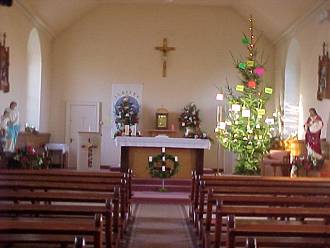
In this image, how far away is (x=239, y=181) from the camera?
7.12 meters

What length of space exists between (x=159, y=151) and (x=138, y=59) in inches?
197

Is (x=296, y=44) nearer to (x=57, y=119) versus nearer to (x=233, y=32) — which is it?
(x=233, y=32)

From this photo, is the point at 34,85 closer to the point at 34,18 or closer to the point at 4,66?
the point at 34,18

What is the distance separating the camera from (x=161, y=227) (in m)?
7.38

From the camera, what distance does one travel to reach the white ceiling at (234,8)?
12.9m

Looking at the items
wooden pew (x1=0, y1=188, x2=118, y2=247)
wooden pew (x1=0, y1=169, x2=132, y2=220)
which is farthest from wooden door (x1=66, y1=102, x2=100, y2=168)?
wooden pew (x1=0, y1=188, x2=118, y2=247)

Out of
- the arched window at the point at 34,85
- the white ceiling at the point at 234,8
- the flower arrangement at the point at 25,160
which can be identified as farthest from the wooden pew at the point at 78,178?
the arched window at the point at 34,85

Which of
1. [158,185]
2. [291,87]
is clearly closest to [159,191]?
[158,185]

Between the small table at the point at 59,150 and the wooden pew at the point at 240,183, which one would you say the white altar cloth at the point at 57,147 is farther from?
the wooden pew at the point at 240,183

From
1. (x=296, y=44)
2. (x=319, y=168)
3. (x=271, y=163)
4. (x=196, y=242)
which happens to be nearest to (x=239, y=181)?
(x=196, y=242)

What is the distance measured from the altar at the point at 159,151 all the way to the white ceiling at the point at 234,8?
12.0 ft

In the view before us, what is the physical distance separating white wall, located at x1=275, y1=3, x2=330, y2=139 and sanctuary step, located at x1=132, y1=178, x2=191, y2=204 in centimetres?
300

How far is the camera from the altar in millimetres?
11734

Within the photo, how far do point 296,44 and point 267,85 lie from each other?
221 cm
